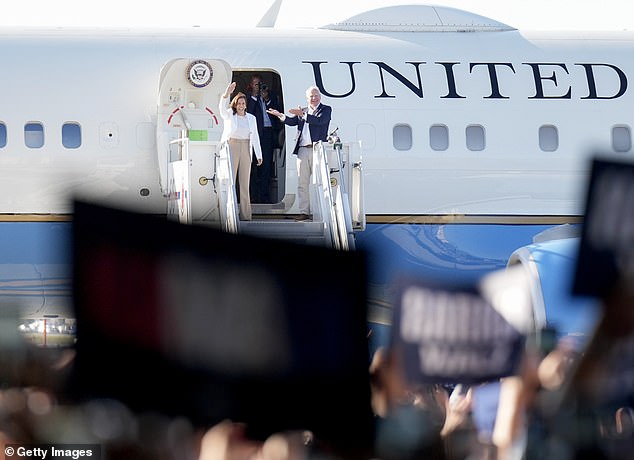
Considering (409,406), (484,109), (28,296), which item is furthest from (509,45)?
(409,406)

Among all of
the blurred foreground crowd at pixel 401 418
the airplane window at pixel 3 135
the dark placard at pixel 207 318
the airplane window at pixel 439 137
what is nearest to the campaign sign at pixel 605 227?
the blurred foreground crowd at pixel 401 418

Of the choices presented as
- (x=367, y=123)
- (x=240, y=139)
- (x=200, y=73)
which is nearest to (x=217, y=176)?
(x=240, y=139)

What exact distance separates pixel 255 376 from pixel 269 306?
204 mm

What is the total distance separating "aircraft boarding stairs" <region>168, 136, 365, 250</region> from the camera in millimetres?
13359

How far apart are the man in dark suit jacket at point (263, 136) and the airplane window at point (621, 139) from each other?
13.0ft

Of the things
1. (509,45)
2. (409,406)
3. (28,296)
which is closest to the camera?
(409,406)

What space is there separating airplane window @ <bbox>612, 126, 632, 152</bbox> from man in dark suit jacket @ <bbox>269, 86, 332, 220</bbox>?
367 centimetres

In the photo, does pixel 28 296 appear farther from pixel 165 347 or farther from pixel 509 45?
pixel 165 347

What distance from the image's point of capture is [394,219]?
15039 millimetres

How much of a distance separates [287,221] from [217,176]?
0.89 m

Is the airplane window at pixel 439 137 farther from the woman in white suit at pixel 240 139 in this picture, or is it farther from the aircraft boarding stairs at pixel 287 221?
the woman in white suit at pixel 240 139

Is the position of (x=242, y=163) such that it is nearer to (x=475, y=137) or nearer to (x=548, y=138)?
(x=475, y=137)

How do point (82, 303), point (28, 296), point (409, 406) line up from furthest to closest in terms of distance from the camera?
point (28, 296)
point (409, 406)
point (82, 303)

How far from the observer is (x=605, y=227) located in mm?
3971
